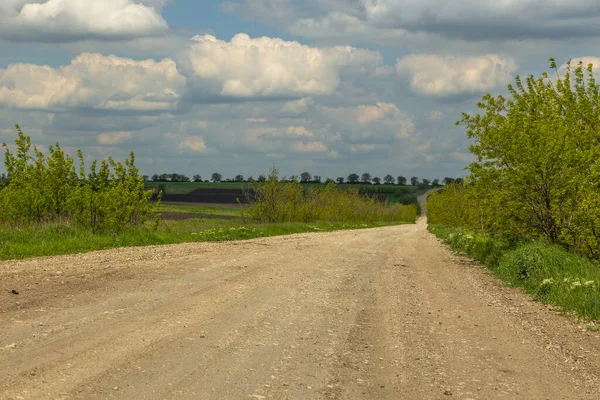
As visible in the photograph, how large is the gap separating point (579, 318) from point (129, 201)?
18361 mm

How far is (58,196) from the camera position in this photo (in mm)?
23328

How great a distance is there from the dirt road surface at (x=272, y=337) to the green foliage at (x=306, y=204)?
91.6 feet

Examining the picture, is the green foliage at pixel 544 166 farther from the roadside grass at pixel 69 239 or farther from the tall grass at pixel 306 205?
the tall grass at pixel 306 205

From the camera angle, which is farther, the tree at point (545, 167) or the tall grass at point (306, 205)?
the tall grass at point (306, 205)

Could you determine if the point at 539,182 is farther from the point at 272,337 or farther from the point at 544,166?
the point at 272,337

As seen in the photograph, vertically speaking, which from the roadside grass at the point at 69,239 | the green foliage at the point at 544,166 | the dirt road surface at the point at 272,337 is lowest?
the dirt road surface at the point at 272,337

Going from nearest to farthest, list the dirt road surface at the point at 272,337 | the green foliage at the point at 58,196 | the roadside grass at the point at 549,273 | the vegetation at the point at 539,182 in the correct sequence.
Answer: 1. the dirt road surface at the point at 272,337
2. the roadside grass at the point at 549,273
3. the vegetation at the point at 539,182
4. the green foliage at the point at 58,196

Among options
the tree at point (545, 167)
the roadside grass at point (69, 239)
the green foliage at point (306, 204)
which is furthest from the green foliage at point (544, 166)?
the green foliage at point (306, 204)

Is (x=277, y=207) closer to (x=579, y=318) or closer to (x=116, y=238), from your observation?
(x=116, y=238)

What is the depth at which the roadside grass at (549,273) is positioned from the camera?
11.2 m

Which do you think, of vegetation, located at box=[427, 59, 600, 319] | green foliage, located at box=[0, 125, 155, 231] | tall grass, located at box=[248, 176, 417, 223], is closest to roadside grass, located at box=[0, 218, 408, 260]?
green foliage, located at box=[0, 125, 155, 231]

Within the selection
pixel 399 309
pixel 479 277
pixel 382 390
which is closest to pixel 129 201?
pixel 479 277

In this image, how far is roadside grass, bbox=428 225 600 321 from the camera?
11.2 meters

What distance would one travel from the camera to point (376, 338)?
28.2 feet
